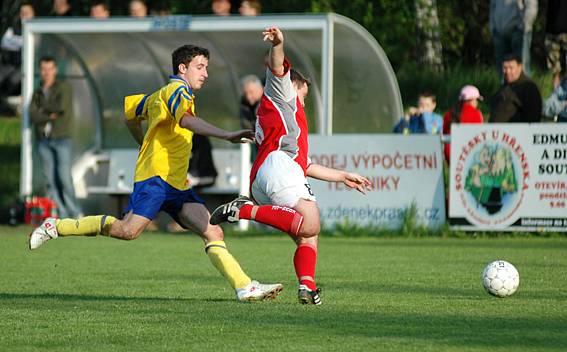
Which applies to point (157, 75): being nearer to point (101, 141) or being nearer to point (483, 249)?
point (101, 141)

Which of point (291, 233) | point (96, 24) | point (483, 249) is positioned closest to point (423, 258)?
point (483, 249)

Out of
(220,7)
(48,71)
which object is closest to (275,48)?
(48,71)

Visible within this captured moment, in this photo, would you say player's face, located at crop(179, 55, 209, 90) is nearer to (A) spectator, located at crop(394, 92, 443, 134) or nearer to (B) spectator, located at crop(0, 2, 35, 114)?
(A) spectator, located at crop(394, 92, 443, 134)

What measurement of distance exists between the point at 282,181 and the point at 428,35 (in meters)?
20.2

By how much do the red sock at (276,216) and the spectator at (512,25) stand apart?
1197 cm

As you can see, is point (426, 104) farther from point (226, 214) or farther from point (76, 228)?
point (226, 214)

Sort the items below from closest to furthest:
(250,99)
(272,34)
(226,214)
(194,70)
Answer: (272,34) < (226,214) < (194,70) < (250,99)

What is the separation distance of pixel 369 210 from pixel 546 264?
200 inches

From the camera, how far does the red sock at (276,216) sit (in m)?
8.81

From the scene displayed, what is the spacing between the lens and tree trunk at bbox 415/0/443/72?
27783 mm

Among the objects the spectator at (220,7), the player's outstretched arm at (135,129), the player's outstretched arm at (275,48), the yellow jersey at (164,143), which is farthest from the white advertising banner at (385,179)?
the player's outstretched arm at (275,48)

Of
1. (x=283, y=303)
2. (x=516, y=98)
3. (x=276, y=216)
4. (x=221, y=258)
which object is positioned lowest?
(x=283, y=303)

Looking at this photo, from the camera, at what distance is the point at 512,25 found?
20203mm

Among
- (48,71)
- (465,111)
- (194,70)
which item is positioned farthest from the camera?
(48,71)
